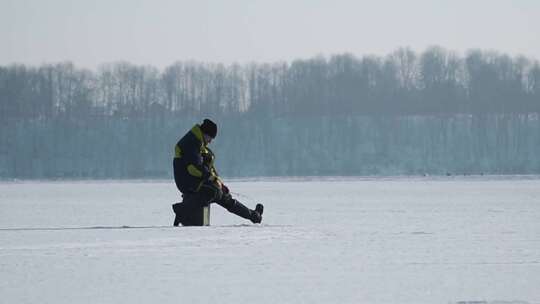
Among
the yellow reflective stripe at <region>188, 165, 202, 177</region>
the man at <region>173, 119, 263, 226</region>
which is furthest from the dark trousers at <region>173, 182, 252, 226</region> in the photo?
the yellow reflective stripe at <region>188, 165, 202, 177</region>

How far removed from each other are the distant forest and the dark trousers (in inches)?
2614

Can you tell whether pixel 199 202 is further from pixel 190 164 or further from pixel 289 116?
pixel 289 116

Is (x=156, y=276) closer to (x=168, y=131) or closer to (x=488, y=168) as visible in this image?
(x=488, y=168)

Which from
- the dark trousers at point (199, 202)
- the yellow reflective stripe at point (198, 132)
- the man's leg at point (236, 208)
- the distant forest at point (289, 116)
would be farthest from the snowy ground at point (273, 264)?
the distant forest at point (289, 116)

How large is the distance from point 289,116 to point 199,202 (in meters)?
81.4

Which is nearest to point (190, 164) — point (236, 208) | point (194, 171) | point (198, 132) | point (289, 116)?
point (194, 171)

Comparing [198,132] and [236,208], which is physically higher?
[198,132]

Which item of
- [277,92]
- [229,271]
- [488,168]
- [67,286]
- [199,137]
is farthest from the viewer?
[277,92]

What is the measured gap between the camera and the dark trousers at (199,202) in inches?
441

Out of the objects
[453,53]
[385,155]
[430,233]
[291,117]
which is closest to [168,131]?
[291,117]

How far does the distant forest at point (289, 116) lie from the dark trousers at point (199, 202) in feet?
218

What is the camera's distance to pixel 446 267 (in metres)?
8.08

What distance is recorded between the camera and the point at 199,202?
11281 millimetres

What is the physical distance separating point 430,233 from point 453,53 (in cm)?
8564
